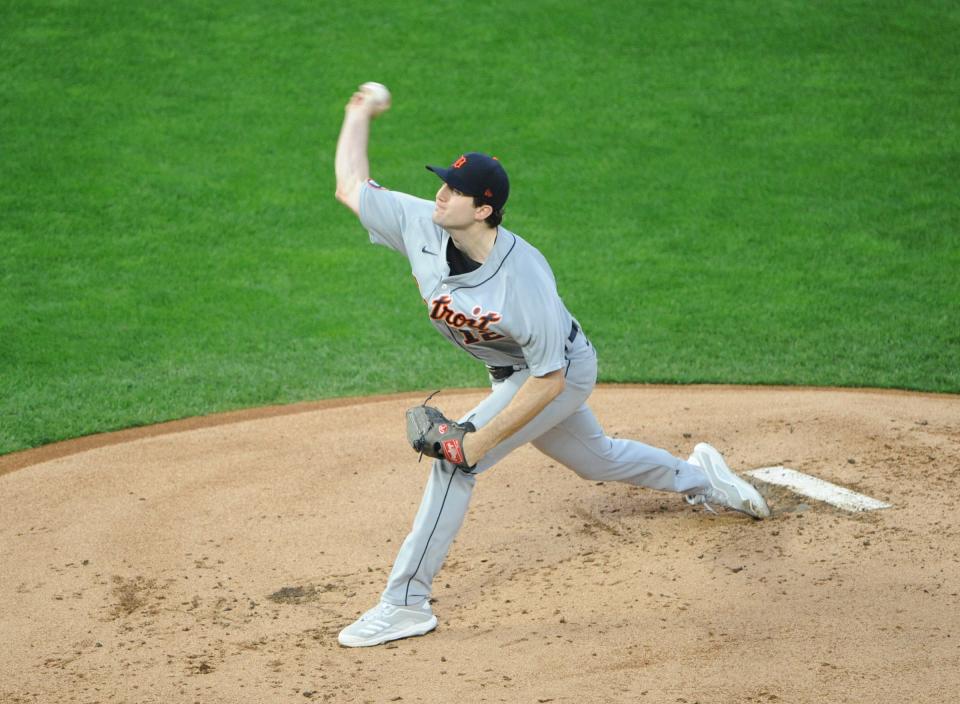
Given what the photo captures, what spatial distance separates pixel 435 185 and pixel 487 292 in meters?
6.58

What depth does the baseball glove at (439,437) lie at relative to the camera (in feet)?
12.8

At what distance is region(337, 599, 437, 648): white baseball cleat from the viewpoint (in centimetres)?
398

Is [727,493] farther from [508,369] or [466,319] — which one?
[466,319]

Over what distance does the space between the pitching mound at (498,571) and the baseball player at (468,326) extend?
31 cm

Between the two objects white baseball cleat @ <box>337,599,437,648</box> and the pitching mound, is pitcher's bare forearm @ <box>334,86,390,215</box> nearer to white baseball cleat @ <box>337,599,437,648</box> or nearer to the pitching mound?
white baseball cleat @ <box>337,599,437,648</box>

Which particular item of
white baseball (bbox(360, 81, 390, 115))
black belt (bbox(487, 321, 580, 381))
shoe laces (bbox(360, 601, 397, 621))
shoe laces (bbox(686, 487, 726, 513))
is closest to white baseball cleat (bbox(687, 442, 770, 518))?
shoe laces (bbox(686, 487, 726, 513))

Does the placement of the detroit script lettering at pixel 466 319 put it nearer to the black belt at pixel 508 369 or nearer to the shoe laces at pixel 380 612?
the black belt at pixel 508 369

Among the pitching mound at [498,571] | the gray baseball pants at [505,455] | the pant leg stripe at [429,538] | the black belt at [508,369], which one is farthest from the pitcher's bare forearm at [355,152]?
the pitching mound at [498,571]

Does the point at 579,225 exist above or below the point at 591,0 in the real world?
below

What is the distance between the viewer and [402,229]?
163 inches

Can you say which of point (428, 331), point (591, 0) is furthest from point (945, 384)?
point (591, 0)

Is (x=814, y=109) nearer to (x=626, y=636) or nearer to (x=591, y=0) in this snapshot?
(x=591, y=0)

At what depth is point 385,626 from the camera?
4.00 metres

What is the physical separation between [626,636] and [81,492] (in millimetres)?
2948
